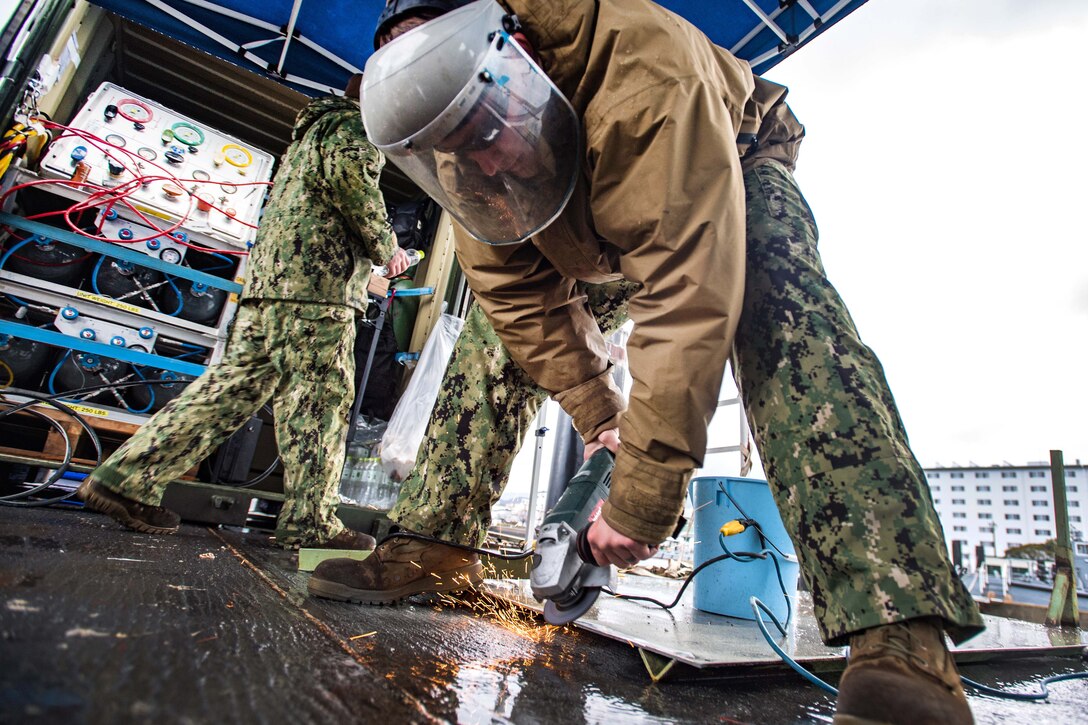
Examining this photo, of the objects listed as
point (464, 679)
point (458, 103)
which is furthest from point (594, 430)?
point (458, 103)

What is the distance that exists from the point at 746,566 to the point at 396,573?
1233mm

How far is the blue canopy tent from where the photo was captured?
8.38ft

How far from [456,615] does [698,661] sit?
695mm

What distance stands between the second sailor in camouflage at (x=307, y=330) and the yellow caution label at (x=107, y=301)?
1228 mm

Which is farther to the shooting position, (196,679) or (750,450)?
(750,450)

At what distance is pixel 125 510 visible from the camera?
6.50 ft

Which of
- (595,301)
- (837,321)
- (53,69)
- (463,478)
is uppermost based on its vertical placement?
(53,69)

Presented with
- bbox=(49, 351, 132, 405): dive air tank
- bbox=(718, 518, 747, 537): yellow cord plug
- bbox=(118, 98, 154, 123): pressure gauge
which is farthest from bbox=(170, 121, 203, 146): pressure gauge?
bbox=(718, 518, 747, 537): yellow cord plug

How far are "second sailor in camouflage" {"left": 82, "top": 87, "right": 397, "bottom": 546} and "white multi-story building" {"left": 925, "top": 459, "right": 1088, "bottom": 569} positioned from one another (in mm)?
77793

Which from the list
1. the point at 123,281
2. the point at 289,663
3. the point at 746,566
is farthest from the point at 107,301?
the point at 746,566

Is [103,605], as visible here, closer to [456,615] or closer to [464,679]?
[464,679]

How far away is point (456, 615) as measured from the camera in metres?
1.37

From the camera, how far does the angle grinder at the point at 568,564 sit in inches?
42.0

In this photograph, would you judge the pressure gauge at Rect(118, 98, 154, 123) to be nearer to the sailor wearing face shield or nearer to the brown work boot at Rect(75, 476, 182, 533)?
the brown work boot at Rect(75, 476, 182, 533)
